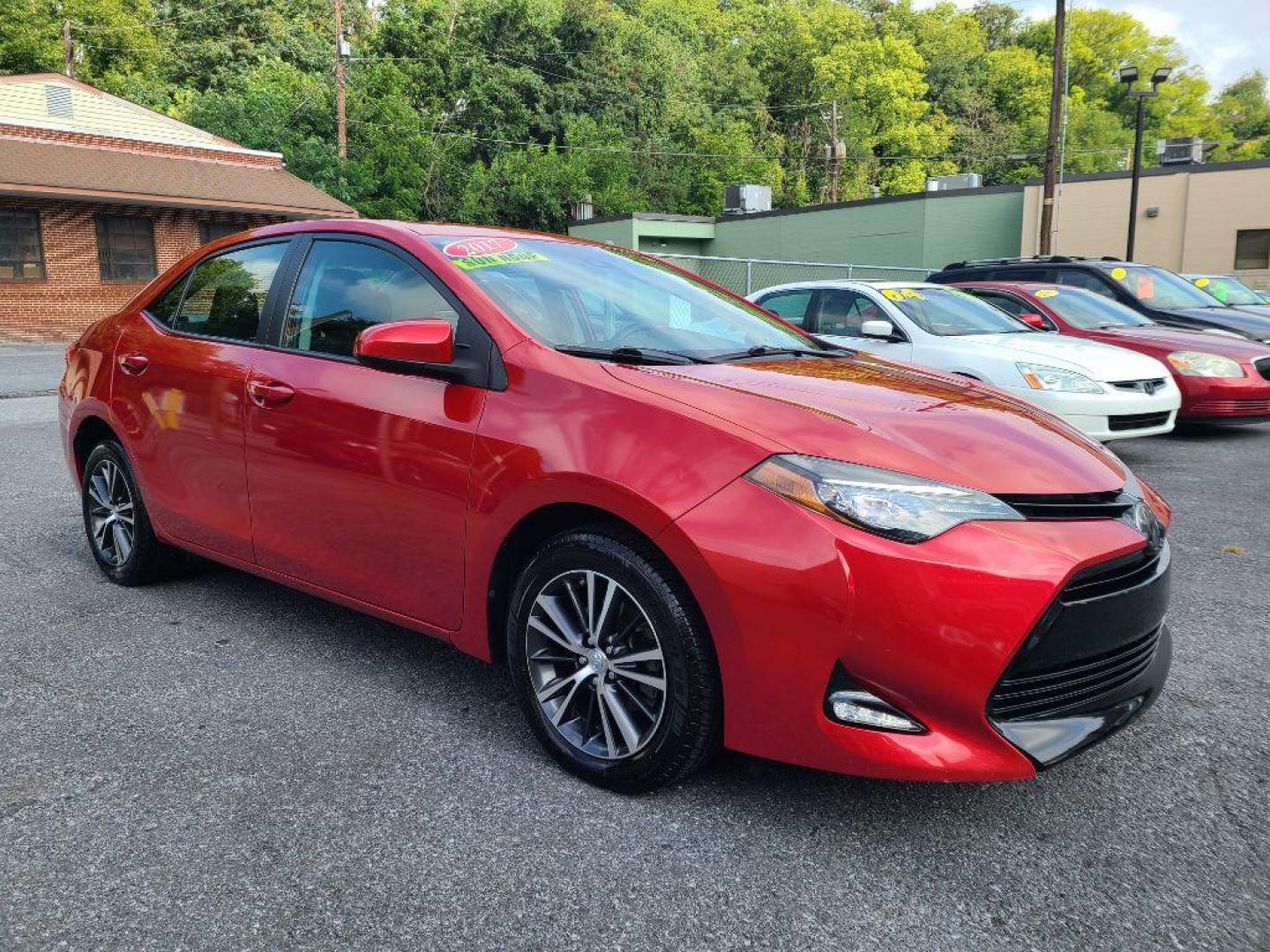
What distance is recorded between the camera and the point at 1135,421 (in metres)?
7.43

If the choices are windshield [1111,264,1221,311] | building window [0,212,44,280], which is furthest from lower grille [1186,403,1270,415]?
building window [0,212,44,280]

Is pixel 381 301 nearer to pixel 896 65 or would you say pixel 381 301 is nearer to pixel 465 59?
pixel 465 59

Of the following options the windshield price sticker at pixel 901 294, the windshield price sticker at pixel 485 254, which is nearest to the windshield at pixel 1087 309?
the windshield price sticker at pixel 901 294

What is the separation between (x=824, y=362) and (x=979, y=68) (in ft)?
259

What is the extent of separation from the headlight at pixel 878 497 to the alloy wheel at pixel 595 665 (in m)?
0.52

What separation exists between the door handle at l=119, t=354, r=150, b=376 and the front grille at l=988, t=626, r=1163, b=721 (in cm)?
354

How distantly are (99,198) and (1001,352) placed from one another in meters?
23.1

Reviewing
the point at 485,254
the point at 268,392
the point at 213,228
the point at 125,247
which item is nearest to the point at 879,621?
the point at 485,254

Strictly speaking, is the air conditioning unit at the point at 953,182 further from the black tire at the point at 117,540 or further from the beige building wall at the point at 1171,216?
the black tire at the point at 117,540

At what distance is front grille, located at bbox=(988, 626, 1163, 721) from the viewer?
229 centimetres

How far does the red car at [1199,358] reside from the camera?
8.79 meters

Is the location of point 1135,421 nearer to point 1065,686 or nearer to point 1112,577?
point 1112,577

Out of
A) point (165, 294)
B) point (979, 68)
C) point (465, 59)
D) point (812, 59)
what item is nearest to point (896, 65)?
point (812, 59)

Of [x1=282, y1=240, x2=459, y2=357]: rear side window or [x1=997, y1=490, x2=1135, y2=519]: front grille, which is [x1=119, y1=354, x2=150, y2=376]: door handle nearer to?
[x1=282, y1=240, x2=459, y2=357]: rear side window
